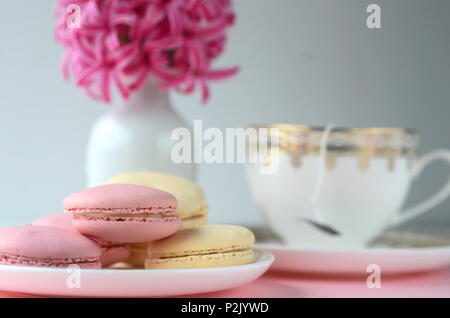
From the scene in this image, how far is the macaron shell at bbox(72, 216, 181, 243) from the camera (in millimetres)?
395

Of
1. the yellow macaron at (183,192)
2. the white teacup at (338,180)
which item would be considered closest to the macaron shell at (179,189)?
the yellow macaron at (183,192)

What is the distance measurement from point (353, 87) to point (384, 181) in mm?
410

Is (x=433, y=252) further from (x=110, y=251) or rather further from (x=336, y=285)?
(x=110, y=251)

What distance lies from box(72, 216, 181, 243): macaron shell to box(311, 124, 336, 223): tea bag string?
0.21 meters

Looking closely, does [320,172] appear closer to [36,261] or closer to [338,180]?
[338,180]

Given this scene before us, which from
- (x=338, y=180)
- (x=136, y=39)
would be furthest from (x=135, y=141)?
(x=338, y=180)

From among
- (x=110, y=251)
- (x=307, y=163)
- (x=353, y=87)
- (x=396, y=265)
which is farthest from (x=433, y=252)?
(x=353, y=87)

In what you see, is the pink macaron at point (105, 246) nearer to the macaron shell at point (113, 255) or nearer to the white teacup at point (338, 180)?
the macaron shell at point (113, 255)

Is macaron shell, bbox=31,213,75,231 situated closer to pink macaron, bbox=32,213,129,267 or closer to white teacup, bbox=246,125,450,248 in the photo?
pink macaron, bbox=32,213,129,267

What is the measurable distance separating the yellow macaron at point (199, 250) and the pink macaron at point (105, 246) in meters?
0.03

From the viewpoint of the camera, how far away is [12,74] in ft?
3.08

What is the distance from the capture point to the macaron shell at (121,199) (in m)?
0.39

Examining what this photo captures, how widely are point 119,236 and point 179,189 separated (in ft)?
0.22
